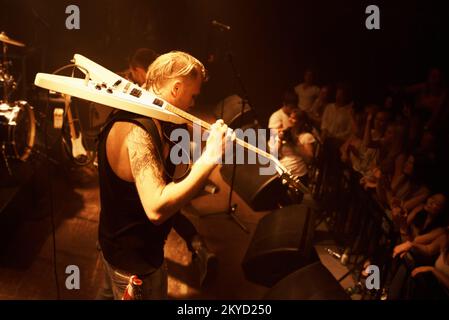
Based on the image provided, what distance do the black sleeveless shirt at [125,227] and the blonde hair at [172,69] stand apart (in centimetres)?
19

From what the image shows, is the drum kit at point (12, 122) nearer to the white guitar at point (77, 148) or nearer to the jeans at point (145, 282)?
the white guitar at point (77, 148)

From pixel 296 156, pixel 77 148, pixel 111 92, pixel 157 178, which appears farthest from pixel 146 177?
pixel 296 156

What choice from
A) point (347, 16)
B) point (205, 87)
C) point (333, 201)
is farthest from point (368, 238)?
point (347, 16)

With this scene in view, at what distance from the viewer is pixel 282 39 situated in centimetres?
779

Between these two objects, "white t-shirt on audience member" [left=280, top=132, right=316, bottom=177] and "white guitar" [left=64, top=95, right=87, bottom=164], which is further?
"white t-shirt on audience member" [left=280, top=132, right=316, bottom=177]

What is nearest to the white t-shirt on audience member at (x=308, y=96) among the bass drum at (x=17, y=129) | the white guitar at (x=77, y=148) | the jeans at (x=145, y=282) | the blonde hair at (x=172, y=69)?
the white guitar at (x=77, y=148)

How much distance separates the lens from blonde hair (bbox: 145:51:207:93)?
167cm

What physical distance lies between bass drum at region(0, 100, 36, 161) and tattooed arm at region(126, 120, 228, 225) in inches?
97.6

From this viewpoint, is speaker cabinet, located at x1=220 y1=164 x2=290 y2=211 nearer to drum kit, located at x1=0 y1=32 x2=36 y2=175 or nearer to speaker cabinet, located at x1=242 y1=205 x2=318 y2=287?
speaker cabinet, located at x1=242 y1=205 x2=318 y2=287

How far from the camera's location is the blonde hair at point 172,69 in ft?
5.47

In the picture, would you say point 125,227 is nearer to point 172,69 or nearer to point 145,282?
point 145,282

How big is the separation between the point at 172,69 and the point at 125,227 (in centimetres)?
79

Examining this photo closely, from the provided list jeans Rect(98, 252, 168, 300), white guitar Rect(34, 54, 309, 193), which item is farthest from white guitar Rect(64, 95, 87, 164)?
white guitar Rect(34, 54, 309, 193)

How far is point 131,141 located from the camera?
1604 millimetres
